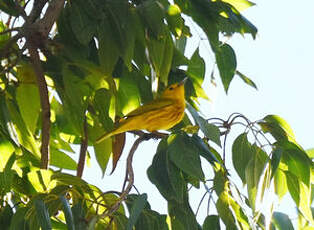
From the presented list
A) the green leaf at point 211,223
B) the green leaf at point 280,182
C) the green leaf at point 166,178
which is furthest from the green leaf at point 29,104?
the green leaf at point 280,182

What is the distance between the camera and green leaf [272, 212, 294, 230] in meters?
1.85

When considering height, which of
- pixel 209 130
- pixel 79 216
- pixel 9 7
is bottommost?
pixel 79 216

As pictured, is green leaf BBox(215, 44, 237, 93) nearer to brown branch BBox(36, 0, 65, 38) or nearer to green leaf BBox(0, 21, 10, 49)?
brown branch BBox(36, 0, 65, 38)

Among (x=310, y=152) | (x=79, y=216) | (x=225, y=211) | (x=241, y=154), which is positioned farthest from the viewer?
(x=310, y=152)

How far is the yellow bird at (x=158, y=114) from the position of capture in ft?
6.56

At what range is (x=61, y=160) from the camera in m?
2.20

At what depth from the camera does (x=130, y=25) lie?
5.97ft

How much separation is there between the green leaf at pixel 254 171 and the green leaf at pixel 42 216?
421 mm

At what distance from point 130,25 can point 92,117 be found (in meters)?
0.37

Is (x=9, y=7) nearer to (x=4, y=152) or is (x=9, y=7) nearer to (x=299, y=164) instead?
(x=4, y=152)

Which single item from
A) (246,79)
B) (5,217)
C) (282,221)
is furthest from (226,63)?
(5,217)

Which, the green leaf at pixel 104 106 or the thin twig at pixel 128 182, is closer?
the thin twig at pixel 128 182

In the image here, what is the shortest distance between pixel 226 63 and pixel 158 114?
0.22m

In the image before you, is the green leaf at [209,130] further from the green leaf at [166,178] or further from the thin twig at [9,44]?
the thin twig at [9,44]
